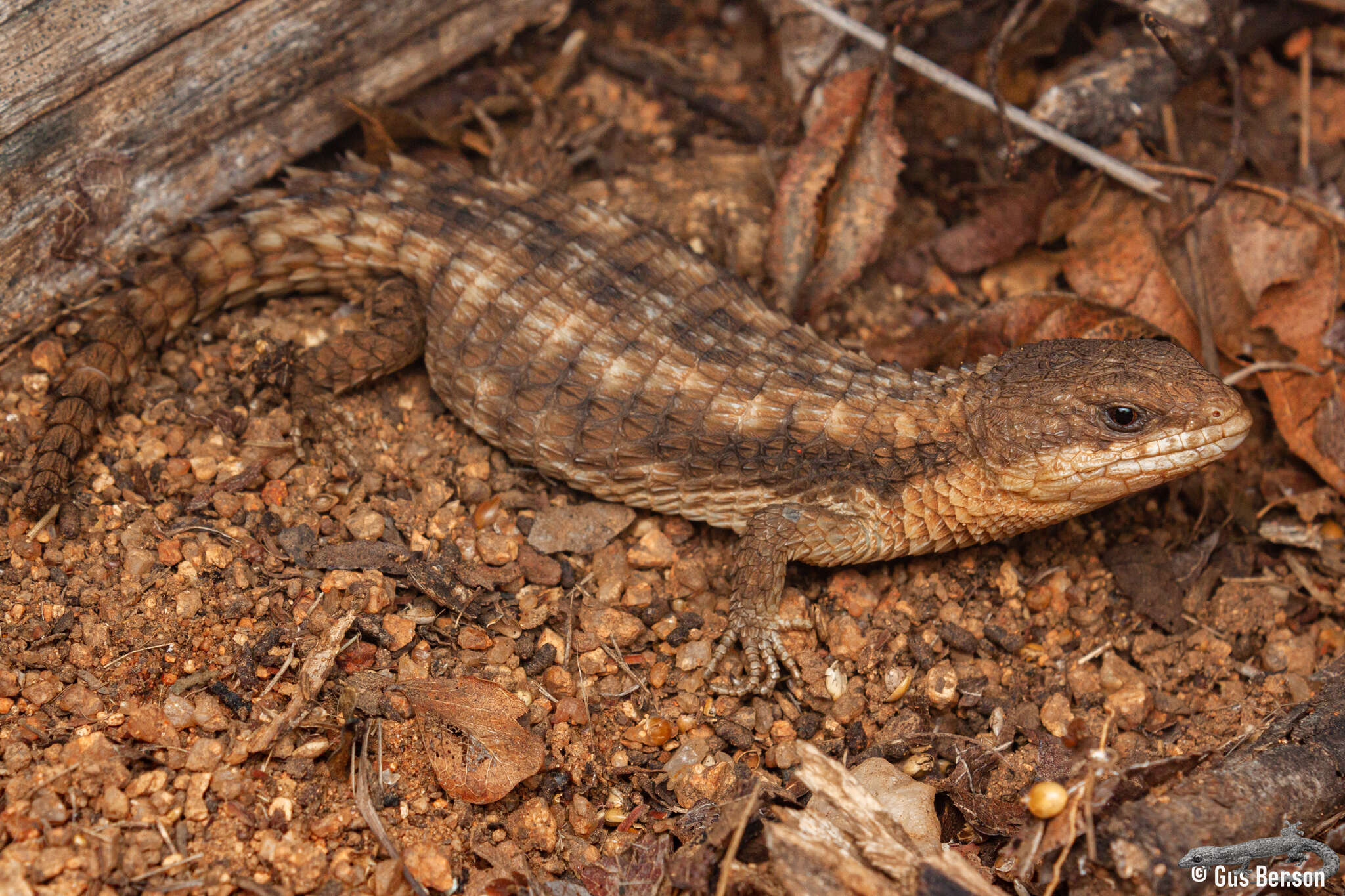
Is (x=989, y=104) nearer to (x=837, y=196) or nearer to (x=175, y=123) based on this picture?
(x=837, y=196)

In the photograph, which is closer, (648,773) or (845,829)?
(845,829)

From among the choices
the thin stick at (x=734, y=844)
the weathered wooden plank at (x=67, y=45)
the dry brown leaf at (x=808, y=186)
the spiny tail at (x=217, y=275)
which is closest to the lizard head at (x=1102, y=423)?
the dry brown leaf at (x=808, y=186)

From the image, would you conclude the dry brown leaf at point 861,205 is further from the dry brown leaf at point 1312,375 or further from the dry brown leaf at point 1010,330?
the dry brown leaf at point 1312,375

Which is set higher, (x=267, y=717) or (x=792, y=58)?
(x=792, y=58)

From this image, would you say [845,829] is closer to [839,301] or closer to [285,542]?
[285,542]

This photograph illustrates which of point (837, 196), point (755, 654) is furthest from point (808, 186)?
point (755, 654)

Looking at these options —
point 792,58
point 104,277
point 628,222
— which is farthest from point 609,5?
point 104,277
